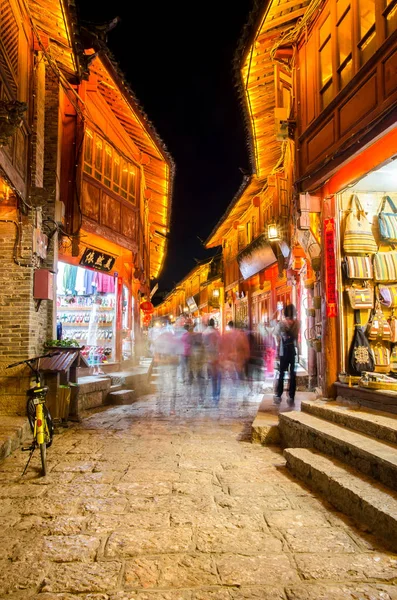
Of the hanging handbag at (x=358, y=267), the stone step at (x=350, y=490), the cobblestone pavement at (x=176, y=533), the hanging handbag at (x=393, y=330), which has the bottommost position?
the cobblestone pavement at (x=176, y=533)

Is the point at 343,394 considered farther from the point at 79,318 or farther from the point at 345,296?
the point at 79,318

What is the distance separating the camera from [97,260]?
13492mm

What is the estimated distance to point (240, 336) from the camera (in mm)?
14141

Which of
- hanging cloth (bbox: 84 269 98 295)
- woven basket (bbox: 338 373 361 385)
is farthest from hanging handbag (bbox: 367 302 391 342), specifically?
hanging cloth (bbox: 84 269 98 295)

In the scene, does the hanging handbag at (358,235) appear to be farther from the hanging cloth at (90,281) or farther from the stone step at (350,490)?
the hanging cloth at (90,281)

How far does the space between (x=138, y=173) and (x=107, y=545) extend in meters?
14.8

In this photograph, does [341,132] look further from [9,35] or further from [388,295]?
[9,35]

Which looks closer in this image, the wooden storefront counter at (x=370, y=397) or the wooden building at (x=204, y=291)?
the wooden storefront counter at (x=370, y=397)

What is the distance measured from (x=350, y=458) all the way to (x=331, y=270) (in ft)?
12.1

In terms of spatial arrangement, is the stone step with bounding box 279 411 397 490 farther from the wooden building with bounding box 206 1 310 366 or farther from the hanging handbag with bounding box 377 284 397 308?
the wooden building with bounding box 206 1 310 366

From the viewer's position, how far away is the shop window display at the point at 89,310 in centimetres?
1311

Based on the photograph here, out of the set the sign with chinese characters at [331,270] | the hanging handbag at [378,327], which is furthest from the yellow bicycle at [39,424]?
the hanging handbag at [378,327]

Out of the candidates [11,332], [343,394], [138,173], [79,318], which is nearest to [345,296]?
[343,394]

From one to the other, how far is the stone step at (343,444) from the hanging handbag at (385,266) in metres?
2.87
